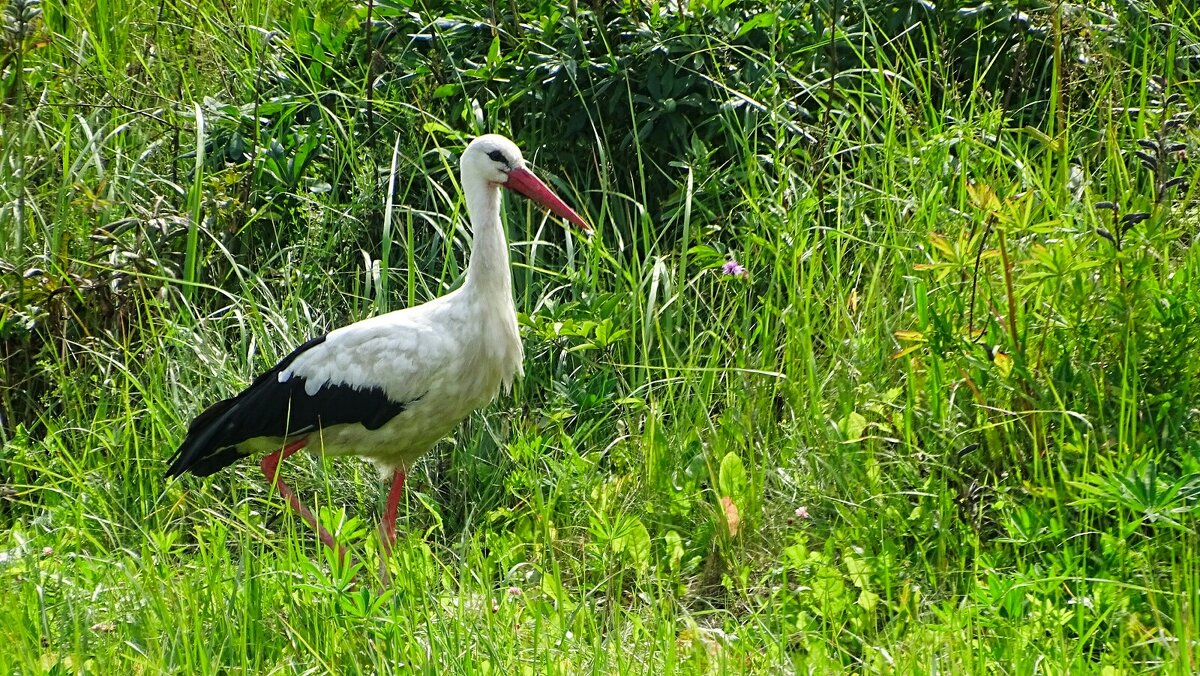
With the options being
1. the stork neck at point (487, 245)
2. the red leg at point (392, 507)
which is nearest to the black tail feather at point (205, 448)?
the red leg at point (392, 507)

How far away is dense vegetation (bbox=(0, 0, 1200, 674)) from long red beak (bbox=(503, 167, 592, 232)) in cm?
26

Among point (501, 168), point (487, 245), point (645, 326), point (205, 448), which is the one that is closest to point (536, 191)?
point (501, 168)

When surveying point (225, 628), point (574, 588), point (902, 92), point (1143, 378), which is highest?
point (902, 92)

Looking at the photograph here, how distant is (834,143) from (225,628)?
8.66 ft

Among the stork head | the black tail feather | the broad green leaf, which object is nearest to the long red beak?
the stork head

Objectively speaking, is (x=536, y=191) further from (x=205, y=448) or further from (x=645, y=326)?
(x=205, y=448)

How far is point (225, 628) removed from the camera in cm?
314

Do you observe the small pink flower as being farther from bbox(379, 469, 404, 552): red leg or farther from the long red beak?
bbox(379, 469, 404, 552): red leg

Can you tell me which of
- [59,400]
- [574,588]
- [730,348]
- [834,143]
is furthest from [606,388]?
[59,400]

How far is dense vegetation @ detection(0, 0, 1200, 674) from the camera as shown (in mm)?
3125

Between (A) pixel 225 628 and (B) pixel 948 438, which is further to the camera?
(B) pixel 948 438

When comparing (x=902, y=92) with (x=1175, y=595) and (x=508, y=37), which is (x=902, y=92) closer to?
(x=508, y=37)

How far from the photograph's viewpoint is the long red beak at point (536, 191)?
4.21 metres

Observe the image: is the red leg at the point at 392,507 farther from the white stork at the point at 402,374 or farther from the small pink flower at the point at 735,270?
the small pink flower at the point at 735,270
